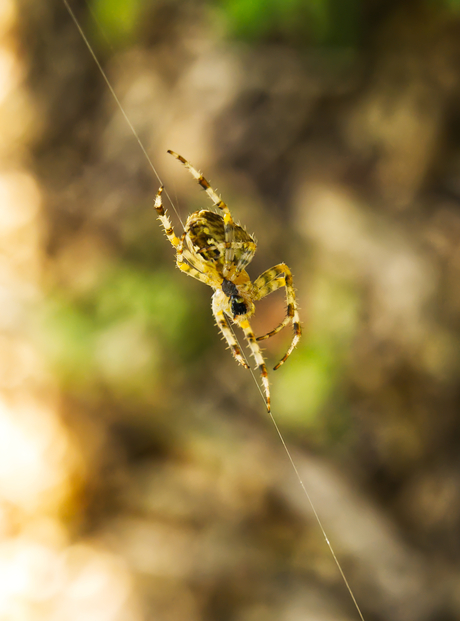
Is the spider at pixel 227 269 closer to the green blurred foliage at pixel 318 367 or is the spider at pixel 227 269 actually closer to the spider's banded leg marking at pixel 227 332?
the spider's banded leg marking at pixel 227 332

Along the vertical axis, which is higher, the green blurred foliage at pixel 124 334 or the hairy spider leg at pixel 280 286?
the green blurred foliage at pixel 124 334

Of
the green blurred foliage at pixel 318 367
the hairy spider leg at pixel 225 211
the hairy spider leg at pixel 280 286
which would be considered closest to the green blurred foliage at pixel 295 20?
the green blurred foliage at pixel 318 367

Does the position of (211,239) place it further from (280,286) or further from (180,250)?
(280,286)

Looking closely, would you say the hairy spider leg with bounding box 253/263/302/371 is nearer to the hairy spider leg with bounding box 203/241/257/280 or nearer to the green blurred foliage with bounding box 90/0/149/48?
the hairy spider leg with bounding box 203/241/257/280

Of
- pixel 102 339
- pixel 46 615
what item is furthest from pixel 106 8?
pixel 46 615

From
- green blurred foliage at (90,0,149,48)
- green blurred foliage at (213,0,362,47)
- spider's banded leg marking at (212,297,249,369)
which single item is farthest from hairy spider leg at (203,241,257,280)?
green blurred foliage at (90,0,149,48)

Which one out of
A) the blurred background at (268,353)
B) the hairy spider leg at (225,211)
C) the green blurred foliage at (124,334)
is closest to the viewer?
the hairy spider leg at (225,211)
